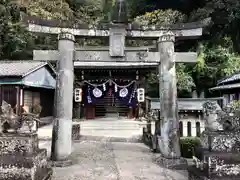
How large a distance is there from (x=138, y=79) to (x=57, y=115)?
1282 cm

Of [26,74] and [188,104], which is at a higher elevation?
[26,74]

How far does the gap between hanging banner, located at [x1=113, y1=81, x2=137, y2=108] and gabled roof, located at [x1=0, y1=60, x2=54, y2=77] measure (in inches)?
236

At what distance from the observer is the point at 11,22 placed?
23.7m

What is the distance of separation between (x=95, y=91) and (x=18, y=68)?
18.5 ft

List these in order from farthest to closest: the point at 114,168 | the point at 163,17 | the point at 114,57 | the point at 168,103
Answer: the point at 163,17, the point at 114,57, the point at 168,103, the point at 114,168

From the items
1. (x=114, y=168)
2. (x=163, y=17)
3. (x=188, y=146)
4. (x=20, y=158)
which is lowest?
(x=114, y=168)

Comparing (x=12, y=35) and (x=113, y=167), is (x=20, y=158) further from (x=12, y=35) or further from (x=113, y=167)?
(x=12, y=35)

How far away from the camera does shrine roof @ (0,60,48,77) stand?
54.2 feet

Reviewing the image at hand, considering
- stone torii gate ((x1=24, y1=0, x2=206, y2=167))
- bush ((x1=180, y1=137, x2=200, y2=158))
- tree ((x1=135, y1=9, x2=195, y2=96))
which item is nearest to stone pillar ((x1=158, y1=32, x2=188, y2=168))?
stone torii gate ((x1=24, y1=0, x2=206, y2=167))

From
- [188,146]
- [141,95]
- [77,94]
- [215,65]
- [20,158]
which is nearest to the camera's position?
[20,158]

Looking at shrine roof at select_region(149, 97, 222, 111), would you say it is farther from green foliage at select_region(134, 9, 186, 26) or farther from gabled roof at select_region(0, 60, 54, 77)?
gabled roof at select_region(0, 60, 54, 77)

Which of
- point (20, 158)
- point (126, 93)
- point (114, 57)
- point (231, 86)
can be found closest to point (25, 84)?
point (126, 93)

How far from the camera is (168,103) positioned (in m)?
7.41

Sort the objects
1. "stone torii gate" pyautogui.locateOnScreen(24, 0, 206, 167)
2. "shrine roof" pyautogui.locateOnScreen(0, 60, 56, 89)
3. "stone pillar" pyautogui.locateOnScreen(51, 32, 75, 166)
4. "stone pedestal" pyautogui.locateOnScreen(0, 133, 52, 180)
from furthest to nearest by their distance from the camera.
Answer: "shrine roof" pyautogui.locateOnScreen(0, 60, 56, 89) → "stone torii gate" pyautogui.locateOnScreen(24, 0, 206, 167) → "stone pillar" pyautogui.locateOnScreen(51, 32, 75, 166) → "stone pedestal" pyautogui.locateOnScreen(0, 133, 52, 180)
